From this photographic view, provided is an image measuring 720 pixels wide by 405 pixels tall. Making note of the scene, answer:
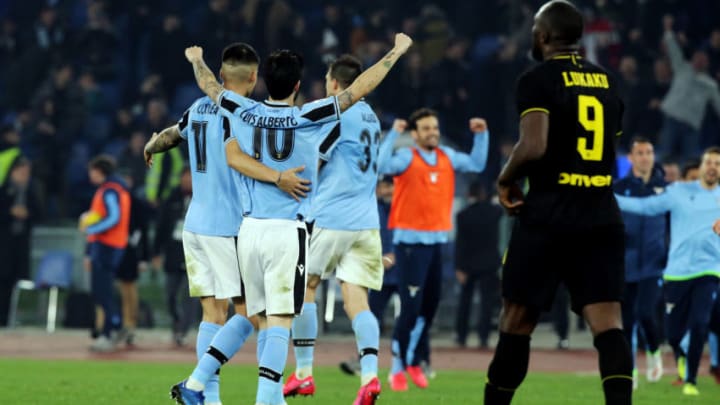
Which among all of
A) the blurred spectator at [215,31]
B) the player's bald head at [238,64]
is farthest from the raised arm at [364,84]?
the blurred spectator at [215,31]

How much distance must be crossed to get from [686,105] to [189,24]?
9.98 m

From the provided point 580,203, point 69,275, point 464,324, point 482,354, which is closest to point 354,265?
point 580,203

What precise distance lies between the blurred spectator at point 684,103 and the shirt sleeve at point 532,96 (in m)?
16.0

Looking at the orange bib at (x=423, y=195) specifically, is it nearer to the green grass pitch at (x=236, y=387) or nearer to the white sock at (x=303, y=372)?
the green grass pitch at (x=236, y=387)

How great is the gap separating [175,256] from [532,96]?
1365cm

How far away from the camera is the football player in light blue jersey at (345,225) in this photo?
11.3 m

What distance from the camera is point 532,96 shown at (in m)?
7.37

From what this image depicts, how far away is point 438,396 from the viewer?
1239 centimetres

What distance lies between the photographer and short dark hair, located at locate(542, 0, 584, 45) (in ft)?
24.8

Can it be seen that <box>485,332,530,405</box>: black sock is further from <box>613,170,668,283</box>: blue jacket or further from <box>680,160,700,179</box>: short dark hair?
<box>680,160,700,179</box>: short dark hair

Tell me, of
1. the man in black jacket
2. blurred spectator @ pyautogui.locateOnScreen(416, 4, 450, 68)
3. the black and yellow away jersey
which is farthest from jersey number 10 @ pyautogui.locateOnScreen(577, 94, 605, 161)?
blurred spectator @ pyautogui.locateOnScreen(416, 4, 450, 68)

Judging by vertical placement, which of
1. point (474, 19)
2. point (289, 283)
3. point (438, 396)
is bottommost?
point (438, 396)

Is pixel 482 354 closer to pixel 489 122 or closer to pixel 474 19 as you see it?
pixel 489 122

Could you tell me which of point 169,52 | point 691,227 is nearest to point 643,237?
point 691,227
